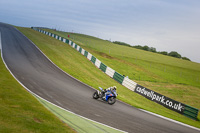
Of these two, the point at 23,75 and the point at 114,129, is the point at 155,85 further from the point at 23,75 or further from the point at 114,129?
the point at 114,129

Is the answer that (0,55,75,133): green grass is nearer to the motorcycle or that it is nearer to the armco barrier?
the motorcycle

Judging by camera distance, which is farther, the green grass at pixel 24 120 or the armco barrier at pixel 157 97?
the armco barrier at pixel 157 97

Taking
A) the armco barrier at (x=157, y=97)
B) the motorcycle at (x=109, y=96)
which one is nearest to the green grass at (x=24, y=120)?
the motorcycle at (x=109, y=96)

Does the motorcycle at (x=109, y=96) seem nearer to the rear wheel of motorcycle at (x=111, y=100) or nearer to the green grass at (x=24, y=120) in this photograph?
the rear wheel of motorcycle at (x=111, y=100)

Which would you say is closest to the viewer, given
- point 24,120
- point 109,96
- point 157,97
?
point 24,120

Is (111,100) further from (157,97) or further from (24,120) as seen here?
(24,120)

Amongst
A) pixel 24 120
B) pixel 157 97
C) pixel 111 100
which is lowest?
pixel 24 120

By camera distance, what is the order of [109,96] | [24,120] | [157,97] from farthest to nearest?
[157,97]
[109,96]
[24,120]

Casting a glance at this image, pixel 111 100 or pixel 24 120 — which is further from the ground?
pixel 111 100

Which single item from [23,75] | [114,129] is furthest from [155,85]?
[114,129]

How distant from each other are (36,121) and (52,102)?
217 inches

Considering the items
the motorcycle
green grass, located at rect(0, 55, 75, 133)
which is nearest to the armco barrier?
the motorcycle

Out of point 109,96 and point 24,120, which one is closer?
point 24,120

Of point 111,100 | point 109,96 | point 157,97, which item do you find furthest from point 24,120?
point 157,97
